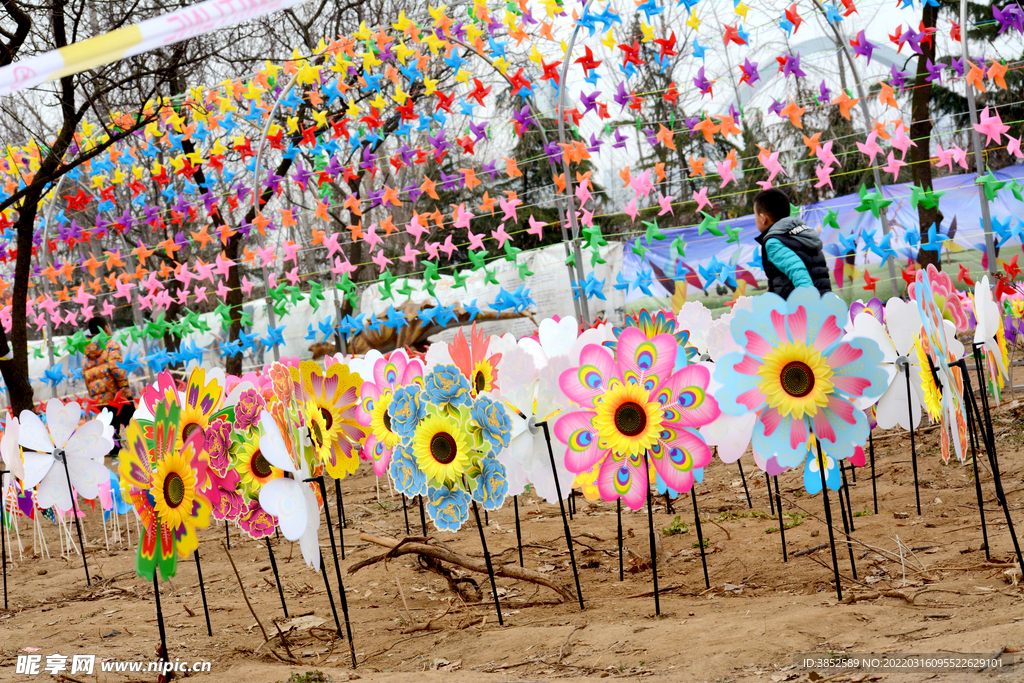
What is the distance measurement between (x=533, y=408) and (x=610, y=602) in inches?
29.1

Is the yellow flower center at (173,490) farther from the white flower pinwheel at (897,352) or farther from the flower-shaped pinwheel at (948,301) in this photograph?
the flower-shaped pinwheel at (948,301)

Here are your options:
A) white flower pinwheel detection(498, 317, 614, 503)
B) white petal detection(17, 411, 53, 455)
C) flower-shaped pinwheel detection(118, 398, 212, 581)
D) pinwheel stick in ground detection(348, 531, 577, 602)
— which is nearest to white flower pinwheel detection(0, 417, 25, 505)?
white petal detection(17, 411, 53, 455)

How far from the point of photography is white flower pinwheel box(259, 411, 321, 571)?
2.44 meters

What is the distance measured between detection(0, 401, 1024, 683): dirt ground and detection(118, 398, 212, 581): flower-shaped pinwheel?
→ 420 mm

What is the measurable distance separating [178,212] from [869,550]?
25.7 feet

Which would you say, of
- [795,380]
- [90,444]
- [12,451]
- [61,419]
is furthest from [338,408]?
[795,380]

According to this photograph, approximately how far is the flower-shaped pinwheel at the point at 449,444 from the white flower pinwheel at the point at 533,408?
0.57ft

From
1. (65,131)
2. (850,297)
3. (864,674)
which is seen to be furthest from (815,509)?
(65,131)

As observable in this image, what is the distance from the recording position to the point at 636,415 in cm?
286

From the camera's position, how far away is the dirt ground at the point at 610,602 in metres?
2.34

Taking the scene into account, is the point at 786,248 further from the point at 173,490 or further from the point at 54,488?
the point at 54,488

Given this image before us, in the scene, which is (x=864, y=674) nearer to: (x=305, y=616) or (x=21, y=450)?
(x=305, y=616)

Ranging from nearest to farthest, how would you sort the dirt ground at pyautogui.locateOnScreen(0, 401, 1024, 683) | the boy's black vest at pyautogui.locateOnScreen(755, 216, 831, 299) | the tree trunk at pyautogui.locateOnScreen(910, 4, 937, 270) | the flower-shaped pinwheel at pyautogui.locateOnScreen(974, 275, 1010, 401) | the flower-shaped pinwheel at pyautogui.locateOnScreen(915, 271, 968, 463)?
1. the dirt ground at pyautogui.locateOnScreen(0, 401, 1024, 683)
2. the flower-shaped pinwheel at pyautogui.locateOnScreen(915, 271, 968, 463)
3. the flower-shaped pinwheel at pyautogui.locateOnScreen(974, 275, 1010, 401)
4. the boy's black vest at pyautogui.locateOnScreen(755, 216, 831, 299)
5. the tree trunk at pyautogui.locateOnScreen(910, 4, 937, 270)

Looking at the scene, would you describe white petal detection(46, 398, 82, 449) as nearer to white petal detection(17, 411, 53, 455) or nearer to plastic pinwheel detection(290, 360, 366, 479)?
white petal detection(17, 411, 53, 455)
